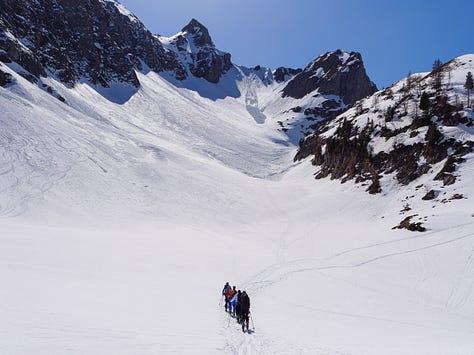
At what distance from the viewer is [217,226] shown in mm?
42781

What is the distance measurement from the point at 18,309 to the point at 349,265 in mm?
24559

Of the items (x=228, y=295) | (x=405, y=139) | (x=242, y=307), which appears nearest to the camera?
(x=242, y=307)

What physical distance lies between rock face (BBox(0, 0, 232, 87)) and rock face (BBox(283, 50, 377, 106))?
67.1 metres

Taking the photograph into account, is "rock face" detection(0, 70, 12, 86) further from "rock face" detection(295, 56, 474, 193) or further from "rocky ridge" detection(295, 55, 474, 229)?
"rock face" detection(295, 56, 474, 193)

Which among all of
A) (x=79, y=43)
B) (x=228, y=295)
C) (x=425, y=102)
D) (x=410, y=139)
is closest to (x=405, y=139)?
(x=410, y=139)

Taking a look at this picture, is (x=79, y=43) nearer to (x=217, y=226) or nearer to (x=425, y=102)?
(x=217, y=226)

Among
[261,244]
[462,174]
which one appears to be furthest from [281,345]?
[462,174]

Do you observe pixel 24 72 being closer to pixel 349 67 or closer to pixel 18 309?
pixel 18 309

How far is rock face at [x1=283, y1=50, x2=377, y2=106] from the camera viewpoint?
175125mm

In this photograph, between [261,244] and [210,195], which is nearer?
[261,244]

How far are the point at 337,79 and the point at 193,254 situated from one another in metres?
172

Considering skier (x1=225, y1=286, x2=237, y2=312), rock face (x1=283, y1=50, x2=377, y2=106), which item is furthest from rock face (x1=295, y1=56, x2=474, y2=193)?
rock face (x1=283, y1=50, x2=377, y2=106)

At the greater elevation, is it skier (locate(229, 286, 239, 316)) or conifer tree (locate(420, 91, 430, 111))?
conifer tree (locate(420, 91, 430, 111))

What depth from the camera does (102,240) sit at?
26969 mm
